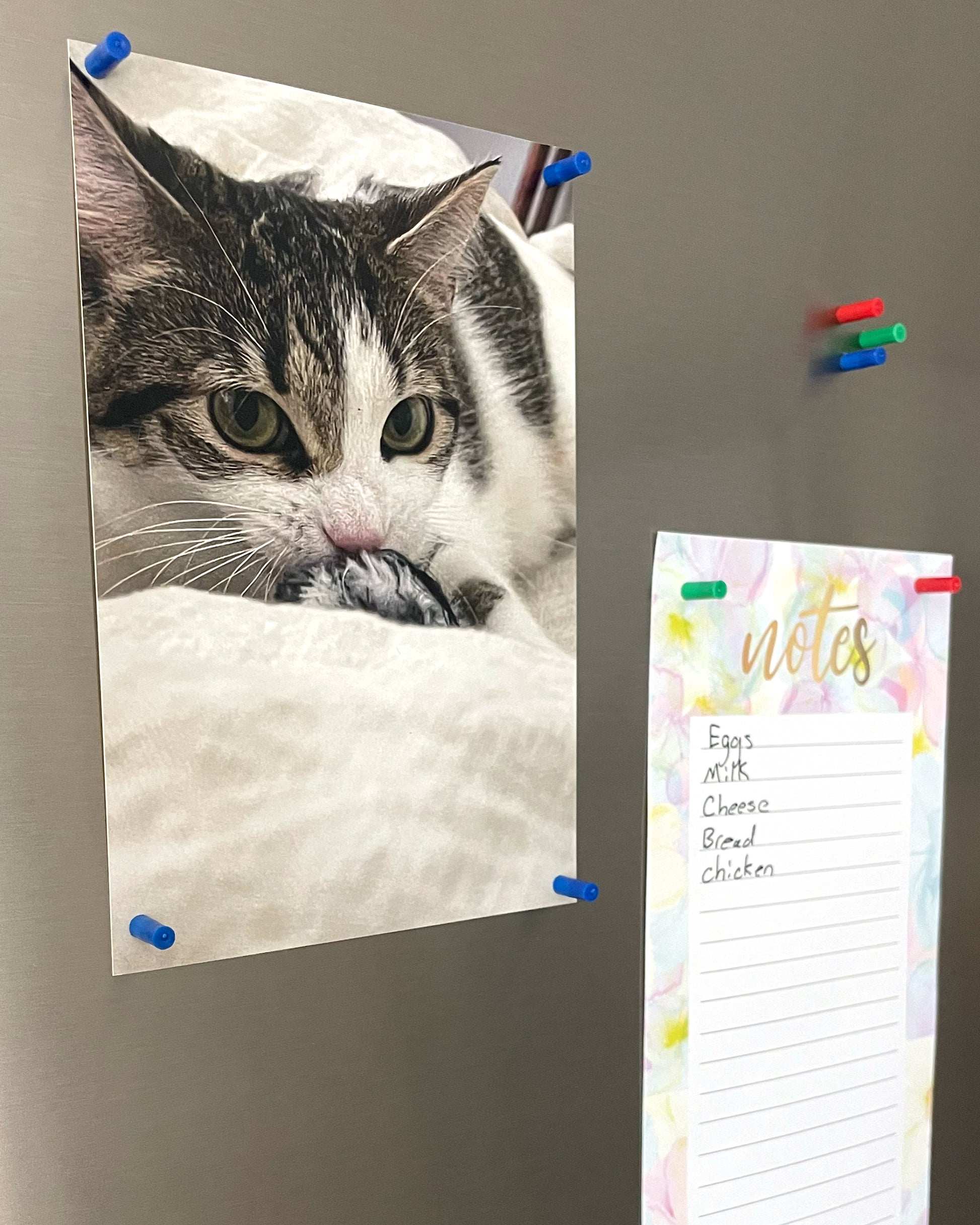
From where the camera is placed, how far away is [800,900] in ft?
3.16

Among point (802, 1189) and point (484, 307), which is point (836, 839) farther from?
point (484, 307)

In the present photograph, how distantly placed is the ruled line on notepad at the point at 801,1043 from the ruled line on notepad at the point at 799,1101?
4 cm

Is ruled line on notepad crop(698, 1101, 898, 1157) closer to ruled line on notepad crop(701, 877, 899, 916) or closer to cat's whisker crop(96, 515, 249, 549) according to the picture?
ruled line on notepad crop(701, 877, 899, 916)

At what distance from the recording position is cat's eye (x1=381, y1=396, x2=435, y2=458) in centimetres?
76

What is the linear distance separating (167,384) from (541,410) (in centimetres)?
27

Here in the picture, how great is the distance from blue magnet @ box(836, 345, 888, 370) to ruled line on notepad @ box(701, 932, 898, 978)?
0.49m

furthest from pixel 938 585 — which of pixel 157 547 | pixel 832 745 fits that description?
pixel 157 547

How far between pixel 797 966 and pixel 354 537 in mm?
544

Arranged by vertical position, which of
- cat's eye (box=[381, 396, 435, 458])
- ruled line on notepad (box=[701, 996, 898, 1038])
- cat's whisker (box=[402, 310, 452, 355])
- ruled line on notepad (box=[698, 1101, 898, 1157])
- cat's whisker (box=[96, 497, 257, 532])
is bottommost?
ruled line on notepad (box=[698, 1101, 898, 1157])

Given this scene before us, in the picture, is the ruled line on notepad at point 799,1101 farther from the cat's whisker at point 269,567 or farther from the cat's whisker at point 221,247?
the cat's whisker at point 221,247

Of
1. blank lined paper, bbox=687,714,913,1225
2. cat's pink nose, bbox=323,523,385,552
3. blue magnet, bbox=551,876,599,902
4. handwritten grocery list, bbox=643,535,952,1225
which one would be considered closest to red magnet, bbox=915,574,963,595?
handwritten grocery list, bbox=643,535,952,1225

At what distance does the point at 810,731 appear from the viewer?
3.19 ft

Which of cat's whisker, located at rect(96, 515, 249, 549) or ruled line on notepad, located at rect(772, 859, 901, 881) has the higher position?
cat's whisker, located at rect(96, 515, 249, 549)

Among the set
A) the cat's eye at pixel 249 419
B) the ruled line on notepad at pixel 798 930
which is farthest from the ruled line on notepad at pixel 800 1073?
the cat's eye at pixel 249 419
